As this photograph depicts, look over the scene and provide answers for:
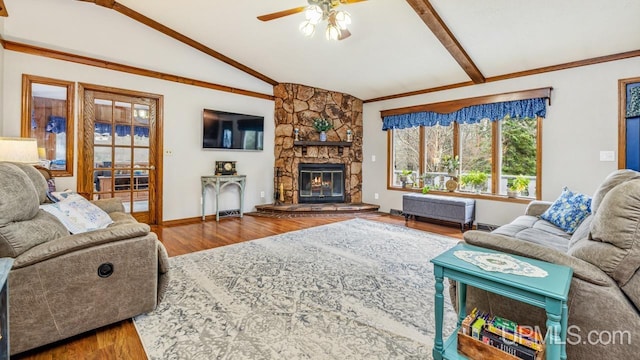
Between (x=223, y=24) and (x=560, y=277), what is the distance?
4539mm

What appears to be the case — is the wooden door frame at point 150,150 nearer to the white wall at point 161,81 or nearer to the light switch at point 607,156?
the white wall at point 161,81

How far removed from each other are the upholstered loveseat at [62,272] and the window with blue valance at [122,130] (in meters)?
2.68

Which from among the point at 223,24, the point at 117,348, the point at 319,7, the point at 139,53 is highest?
the point at 223,24

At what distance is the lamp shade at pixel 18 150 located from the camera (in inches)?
106

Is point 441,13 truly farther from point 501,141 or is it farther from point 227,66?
point 227,66

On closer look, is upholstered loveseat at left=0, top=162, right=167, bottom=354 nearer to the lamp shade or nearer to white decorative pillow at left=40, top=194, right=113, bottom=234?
white decorative pillow at left=40, top=194, right=113, bottom=234

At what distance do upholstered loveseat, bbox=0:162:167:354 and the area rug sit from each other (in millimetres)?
266

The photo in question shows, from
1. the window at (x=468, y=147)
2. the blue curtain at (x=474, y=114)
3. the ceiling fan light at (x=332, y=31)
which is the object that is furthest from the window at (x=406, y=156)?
the ceiling fan light at (x=332, y=31)

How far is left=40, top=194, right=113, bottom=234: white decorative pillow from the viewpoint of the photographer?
2227 mm

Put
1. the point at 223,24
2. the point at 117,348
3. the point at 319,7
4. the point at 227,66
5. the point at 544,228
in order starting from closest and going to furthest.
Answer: the point at 117,348, the point at 319,7, the point at 544,228, the point at 223,24, the point at 227,66

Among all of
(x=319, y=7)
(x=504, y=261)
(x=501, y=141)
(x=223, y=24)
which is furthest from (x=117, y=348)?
(x=501, y=141)

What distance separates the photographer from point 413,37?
3848mm

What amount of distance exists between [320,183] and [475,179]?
2.93 m

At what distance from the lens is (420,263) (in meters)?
3.07
